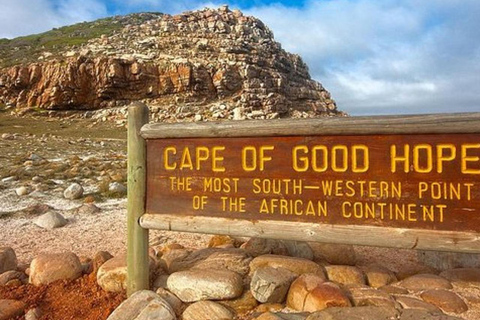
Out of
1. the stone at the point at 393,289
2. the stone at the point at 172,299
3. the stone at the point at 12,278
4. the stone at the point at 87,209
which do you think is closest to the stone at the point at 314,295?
the stone at the point at 393,289

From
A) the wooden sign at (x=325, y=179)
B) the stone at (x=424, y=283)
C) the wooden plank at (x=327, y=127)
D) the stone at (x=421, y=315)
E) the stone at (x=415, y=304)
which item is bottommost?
the stone at (x=424, y=283)

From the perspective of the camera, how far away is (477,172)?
2846 millimetres

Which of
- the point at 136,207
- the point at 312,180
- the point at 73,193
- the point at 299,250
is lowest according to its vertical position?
the point at 299,250

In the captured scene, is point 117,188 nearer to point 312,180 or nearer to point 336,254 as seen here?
point 336,254

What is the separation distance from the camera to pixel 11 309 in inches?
140

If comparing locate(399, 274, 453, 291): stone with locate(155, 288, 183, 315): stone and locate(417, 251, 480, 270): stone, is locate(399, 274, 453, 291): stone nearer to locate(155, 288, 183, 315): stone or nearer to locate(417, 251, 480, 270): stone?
locate(417, 251, 480, 270): stone

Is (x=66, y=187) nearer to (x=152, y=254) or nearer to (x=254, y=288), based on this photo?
(x=152, y=254)

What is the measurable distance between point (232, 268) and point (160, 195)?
1144 mm

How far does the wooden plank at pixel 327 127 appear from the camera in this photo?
2883mm

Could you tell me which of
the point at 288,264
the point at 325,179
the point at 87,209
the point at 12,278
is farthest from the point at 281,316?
the point at 87,209

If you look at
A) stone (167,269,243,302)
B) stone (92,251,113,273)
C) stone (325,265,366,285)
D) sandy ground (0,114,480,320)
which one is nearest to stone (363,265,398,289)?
stone (325,265,366,285)

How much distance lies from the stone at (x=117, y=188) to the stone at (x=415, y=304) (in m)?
7.33

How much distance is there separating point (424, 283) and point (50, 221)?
6.26 metres

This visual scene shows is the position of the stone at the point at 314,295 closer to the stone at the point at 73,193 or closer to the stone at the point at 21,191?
the stone at the point at 73,193
